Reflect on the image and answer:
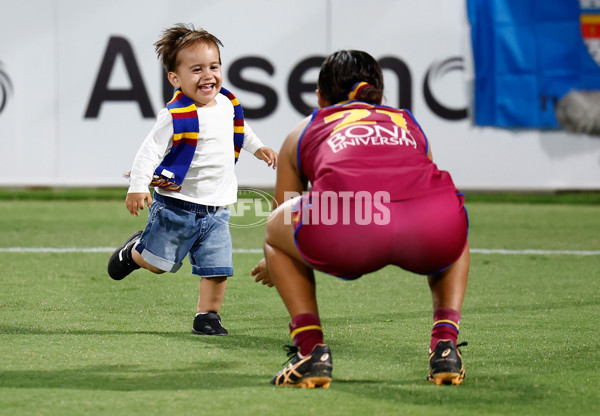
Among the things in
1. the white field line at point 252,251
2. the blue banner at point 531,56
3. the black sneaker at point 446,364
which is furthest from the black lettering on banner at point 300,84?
the black sneaker at point 446,364

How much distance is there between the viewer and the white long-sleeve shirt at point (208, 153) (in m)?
4.03

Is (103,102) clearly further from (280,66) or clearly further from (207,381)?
(207,381)

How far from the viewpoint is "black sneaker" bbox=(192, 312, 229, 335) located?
405 centimetres

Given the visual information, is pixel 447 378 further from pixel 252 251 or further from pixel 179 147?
pixel 252 251

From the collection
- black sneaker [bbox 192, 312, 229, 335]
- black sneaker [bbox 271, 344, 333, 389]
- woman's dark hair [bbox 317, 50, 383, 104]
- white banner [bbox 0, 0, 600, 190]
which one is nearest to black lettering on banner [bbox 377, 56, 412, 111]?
white banner [bbox 0, 0, 600, 190]

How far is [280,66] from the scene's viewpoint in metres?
10.1

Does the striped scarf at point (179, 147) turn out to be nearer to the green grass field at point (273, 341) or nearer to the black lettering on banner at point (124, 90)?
the green grass field at point (273, 341)

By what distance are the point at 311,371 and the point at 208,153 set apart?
141 centimetres

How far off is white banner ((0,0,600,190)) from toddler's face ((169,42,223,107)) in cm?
581

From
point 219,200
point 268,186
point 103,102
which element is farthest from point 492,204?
point 219,200

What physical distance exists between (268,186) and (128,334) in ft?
20.3

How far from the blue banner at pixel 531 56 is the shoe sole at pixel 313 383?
287 inches

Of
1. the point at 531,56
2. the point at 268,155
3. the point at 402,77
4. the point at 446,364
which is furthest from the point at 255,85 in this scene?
the point at 446,364

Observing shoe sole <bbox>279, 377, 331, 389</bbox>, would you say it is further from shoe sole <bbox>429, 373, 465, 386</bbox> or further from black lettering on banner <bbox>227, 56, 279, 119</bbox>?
black lettering on banner <bbox>227, 56, 279, 119</bbox>
